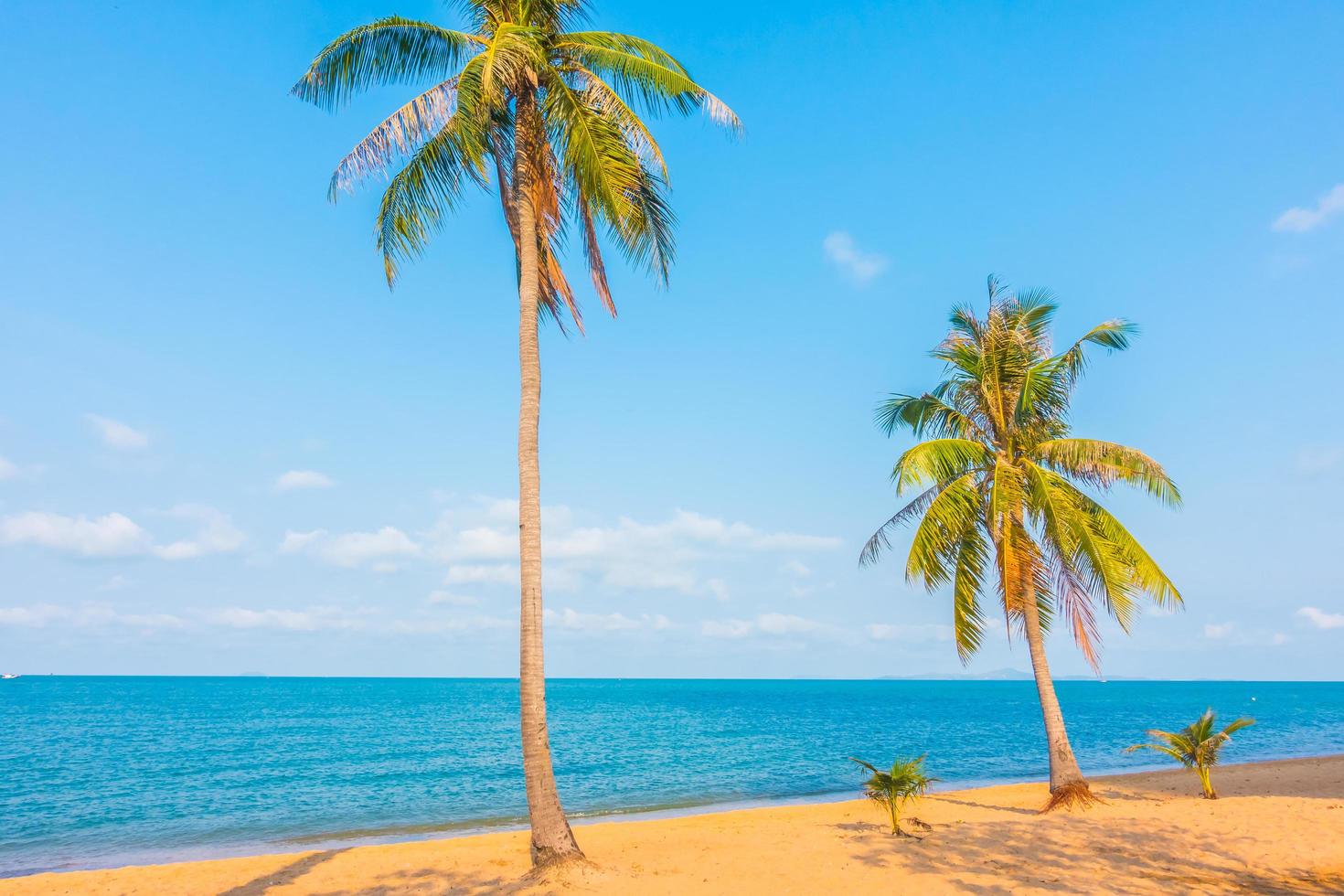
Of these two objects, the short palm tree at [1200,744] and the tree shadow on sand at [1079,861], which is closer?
the tree shadow on sand at [1079,861]

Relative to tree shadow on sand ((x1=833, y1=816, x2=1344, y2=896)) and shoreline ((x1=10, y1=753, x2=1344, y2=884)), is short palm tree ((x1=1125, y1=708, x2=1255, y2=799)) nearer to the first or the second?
tree shadow on sand ((x1=833, y1=816, x2=1344, y2=896))

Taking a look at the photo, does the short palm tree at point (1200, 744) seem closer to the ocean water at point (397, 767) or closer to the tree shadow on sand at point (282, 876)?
the ocean water at point (397, 767)

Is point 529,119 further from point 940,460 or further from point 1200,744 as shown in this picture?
point 1200,744

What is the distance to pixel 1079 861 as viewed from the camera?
418 inches

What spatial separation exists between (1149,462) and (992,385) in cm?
329

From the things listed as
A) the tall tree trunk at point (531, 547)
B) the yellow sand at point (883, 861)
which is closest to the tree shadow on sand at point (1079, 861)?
the yellow sand at point (883, 861)

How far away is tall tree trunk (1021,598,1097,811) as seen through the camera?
14836 mm

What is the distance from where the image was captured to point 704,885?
1002cm

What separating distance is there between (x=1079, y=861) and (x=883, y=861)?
8.86ft

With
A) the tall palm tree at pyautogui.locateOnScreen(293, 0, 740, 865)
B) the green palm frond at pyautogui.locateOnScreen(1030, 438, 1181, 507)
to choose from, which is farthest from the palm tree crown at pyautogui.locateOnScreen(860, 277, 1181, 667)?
the tall palm tree at pyautogui.locateOnScreen(293, 0, 740, 865)

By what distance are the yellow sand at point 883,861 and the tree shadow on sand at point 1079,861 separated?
0.11ft

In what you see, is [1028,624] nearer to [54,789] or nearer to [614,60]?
[614,60]

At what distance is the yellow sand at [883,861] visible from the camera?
970 centimetres

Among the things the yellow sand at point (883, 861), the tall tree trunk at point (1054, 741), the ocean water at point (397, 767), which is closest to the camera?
the yellow sand at point (883, 861)
